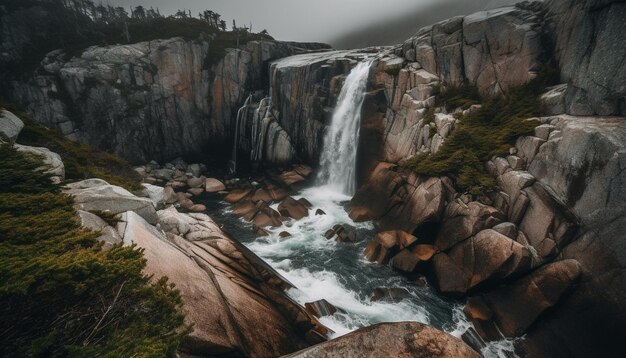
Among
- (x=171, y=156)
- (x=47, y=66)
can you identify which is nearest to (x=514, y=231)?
(x=171, y=156)

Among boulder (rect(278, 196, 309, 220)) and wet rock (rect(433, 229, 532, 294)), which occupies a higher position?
wet rock (rect(433, 229, 532, 294))

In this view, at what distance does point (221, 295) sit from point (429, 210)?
14.4 metres

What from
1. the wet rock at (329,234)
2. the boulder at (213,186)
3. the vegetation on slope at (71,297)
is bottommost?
the boulder at (213,186)

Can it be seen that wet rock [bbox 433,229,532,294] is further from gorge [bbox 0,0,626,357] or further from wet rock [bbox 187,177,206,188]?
wet rock [bbox 187,177,206,188]

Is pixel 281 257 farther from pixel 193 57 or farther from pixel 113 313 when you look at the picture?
pixel 193 57

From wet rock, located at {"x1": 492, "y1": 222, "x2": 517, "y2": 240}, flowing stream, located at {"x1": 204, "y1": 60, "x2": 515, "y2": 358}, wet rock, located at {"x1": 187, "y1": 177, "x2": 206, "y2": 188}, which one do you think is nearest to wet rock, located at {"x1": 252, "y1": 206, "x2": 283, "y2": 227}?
flowing stream, located at {"x1": 204, "y1": 60, "x2": 515, "y2": 358}

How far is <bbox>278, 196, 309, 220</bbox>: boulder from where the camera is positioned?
1008 inches

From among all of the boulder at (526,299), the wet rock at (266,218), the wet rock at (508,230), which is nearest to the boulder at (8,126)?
the wet rock at (266,218)

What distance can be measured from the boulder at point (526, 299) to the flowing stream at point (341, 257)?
845 mm

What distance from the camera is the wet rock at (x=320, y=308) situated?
43.0ft

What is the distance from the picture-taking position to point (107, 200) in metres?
10.3

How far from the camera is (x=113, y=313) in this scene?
16.8 feet

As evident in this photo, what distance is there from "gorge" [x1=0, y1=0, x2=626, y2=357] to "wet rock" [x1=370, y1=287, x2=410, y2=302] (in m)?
0.08

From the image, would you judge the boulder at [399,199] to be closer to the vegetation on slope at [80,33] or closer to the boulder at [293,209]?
the boulder at [293,209]
